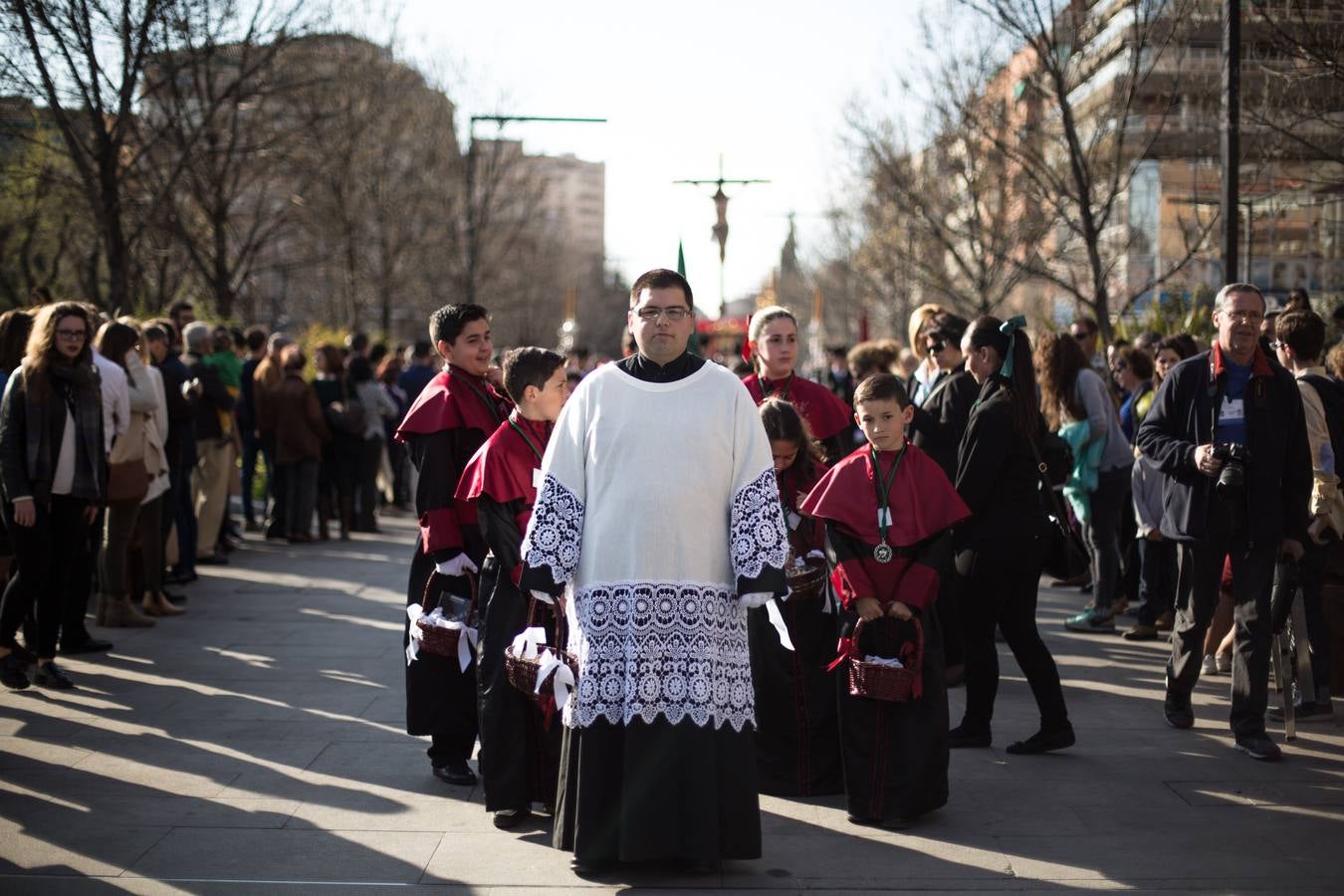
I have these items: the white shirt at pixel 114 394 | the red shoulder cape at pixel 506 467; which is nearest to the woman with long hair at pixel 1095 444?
the red shoulder cape at pixel 506 467

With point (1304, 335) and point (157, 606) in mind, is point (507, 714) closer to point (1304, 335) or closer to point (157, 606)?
point (1304, 335)

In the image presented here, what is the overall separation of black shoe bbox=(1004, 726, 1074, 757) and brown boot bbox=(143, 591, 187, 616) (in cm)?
664

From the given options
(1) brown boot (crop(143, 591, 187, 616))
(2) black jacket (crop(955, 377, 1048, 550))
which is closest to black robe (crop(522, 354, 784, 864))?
(2) black jacket (crop(955, 377, 1048, 550))

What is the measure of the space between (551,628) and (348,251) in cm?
2467

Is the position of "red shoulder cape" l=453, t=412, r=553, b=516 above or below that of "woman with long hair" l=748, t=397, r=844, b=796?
above

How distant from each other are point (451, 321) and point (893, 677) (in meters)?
2.51

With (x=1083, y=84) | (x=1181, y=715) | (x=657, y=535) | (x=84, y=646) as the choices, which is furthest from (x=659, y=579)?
(x=1083, y=84)

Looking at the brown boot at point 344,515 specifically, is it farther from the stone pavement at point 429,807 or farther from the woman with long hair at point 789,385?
the woman with long hair at point 789,385

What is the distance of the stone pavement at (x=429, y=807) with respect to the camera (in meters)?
5.38

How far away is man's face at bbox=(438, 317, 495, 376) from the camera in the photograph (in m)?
6.77

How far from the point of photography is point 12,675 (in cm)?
841

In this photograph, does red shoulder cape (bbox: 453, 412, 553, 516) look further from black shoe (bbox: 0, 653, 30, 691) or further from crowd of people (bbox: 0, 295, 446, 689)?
black shoe (bbox: 0, 653, 30, 691)

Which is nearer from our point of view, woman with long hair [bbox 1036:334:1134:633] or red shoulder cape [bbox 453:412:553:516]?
red shoulder cape [bbox 453:412:553:516]

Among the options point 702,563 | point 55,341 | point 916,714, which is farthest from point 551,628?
point 55,341
